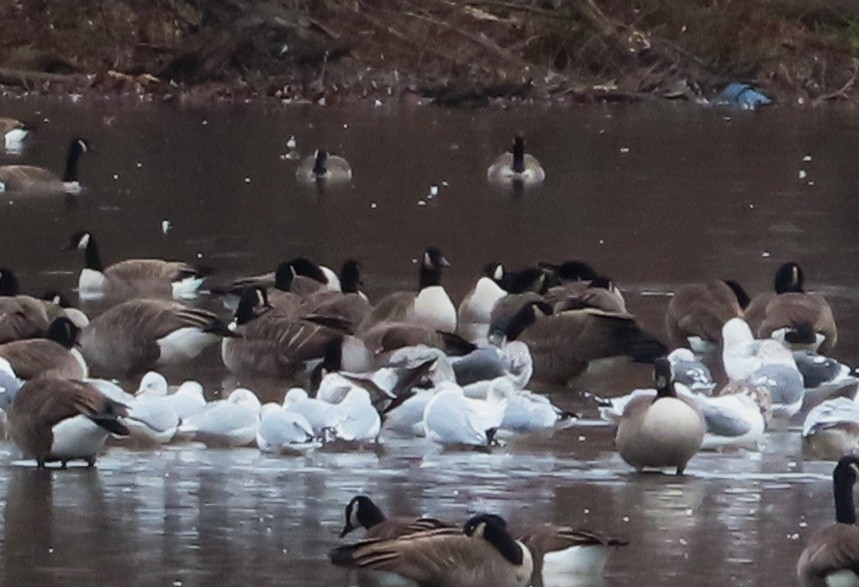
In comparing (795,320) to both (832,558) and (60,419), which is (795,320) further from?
(832,558)

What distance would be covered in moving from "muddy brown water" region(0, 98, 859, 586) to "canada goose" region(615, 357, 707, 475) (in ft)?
0.40

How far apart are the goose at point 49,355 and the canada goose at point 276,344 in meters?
1.12

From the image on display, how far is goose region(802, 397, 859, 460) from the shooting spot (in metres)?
9.73

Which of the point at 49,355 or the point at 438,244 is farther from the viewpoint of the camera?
the point at 438,244

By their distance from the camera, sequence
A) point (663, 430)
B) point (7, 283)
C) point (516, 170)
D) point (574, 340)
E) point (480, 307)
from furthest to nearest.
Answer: point (516, 170), point (480, 307), point (7, 283), point (574, 340), point (663, 430)

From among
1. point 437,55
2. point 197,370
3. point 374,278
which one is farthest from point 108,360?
point 437,55

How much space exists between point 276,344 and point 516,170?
37.8ft

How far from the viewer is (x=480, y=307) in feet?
44.4

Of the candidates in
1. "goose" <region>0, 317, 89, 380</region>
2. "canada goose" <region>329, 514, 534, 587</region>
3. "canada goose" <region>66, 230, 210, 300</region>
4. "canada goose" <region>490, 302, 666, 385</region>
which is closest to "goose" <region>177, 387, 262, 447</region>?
"goose" <region>0, 317, 89, 380</region>

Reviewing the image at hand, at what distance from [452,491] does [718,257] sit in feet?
27.5

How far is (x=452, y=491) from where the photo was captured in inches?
355

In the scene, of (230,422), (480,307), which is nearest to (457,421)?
(230,422)

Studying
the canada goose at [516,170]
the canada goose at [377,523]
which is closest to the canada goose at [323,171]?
the canada goose at [516,170]

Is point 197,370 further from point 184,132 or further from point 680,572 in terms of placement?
point 184,132
